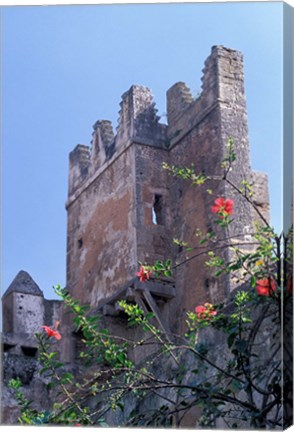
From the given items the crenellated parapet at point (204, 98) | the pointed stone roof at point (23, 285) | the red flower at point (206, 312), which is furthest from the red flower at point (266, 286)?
the crenellated parapet at point (204, 98)

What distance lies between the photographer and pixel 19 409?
605 cm

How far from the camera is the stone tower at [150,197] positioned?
14352 mm

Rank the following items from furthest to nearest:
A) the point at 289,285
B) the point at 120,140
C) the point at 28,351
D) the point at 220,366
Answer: the point at 120,140, the point at 28,351, the point at 220,366, the point at 289,285

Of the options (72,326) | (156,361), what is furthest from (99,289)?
(156,361)

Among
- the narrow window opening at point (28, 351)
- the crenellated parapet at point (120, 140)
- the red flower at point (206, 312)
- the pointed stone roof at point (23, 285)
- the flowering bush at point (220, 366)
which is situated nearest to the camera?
the flowering bush at point (220, 366)

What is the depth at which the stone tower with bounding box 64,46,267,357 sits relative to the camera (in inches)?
565

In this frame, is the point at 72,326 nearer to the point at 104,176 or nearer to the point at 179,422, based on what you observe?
the point at 104,176

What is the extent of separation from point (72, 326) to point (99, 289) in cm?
150

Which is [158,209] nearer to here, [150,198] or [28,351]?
[150,198]

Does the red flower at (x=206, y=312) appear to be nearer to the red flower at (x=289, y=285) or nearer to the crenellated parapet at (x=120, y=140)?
the red flower at (x=289, y=285)

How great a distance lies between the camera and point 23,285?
8039 mm

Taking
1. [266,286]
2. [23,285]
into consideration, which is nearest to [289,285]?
[266,286]

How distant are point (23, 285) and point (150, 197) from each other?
7319 mm

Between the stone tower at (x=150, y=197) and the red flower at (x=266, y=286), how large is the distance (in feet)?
27.5
